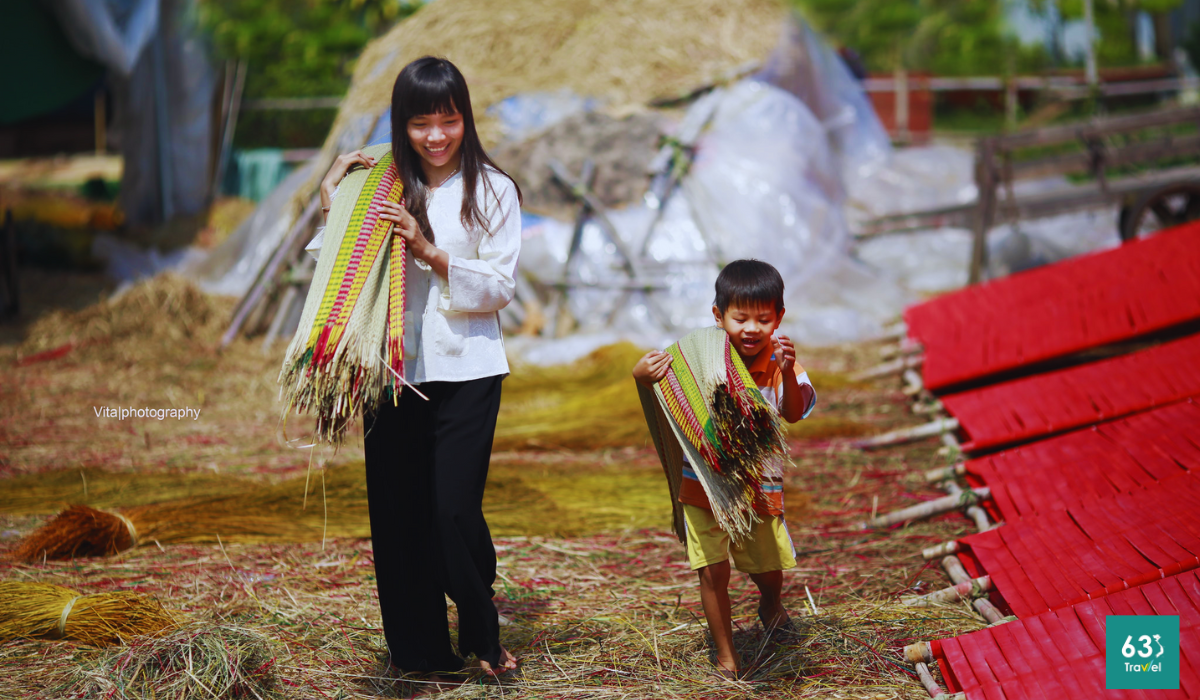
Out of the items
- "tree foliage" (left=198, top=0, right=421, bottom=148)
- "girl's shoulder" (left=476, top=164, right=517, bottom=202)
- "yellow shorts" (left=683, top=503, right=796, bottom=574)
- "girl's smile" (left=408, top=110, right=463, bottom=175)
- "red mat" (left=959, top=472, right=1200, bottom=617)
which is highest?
Result: "tree foliage" (left=198, top=0, right=421, bottom=148)

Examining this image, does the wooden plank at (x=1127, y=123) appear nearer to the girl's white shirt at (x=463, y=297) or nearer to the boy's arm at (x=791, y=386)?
the boy's arm at (x=791, y=386)

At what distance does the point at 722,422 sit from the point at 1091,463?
6.41ft

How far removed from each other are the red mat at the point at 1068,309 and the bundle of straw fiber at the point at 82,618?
13.5 ft

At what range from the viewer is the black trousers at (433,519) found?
8.12ft

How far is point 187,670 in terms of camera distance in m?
2.46

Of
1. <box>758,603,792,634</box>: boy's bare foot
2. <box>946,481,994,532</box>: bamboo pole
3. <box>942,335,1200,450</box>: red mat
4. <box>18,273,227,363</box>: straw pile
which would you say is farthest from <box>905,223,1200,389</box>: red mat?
<box>18,273,227,363</box>: straw pile

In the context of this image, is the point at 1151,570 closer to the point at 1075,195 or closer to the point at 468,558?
the point at 468,558

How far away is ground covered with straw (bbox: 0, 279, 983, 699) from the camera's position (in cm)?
260

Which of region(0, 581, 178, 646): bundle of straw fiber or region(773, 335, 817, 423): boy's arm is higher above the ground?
region(773, 335, 817, 423): boy's arm

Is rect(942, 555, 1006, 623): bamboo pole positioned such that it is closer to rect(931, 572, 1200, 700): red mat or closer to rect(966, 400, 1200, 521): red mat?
rect(931, 572, 1200, 700): red mat

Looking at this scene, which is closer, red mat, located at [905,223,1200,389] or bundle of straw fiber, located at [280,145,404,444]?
bundle of straw fiber, located at [280,145,404,444]

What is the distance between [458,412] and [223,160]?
12.8 meters

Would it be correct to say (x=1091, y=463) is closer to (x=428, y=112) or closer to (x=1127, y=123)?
(x=428, y=112)

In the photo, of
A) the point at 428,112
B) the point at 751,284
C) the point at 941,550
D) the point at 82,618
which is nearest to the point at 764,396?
the point at 751,284
